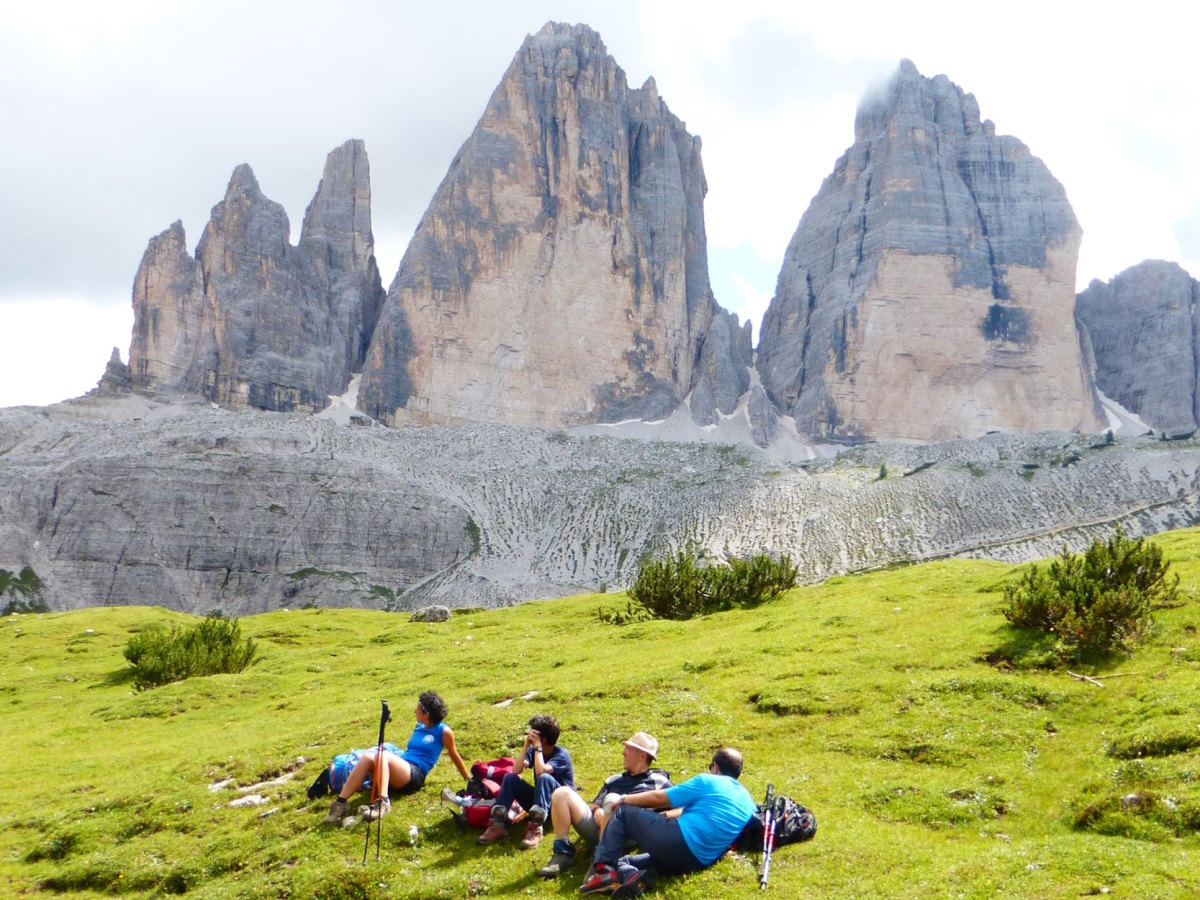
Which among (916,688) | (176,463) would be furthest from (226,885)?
(176,463)

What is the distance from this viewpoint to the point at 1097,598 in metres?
19.3

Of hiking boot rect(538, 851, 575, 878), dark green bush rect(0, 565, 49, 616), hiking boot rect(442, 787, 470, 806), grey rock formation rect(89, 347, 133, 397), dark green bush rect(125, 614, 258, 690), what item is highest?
grey rock formation rect(89, 347, 133, 397)

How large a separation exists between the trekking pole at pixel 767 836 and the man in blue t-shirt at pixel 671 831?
0.21 m

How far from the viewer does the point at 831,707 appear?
17.8 meters

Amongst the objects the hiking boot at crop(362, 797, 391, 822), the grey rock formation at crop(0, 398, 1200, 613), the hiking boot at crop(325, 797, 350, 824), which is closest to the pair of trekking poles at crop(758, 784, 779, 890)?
the hiking boot at crop(362, 797, 391, 822)

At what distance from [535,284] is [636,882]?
179 meters

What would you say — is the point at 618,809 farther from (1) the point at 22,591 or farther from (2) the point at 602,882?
(1) the point at 22,591

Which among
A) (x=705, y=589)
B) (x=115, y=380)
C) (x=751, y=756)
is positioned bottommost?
(x=751, y=756)

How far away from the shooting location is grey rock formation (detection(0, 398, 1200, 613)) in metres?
95.7

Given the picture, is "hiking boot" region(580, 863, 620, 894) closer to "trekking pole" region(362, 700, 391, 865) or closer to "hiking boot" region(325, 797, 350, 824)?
"trekking pole" region(362, 700, 391, 865)

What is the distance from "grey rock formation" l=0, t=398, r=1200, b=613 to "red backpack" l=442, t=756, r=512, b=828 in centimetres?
7488

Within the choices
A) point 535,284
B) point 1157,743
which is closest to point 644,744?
point 1157,743

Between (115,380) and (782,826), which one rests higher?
(115,380)

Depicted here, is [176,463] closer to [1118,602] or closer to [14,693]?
[14,693]
